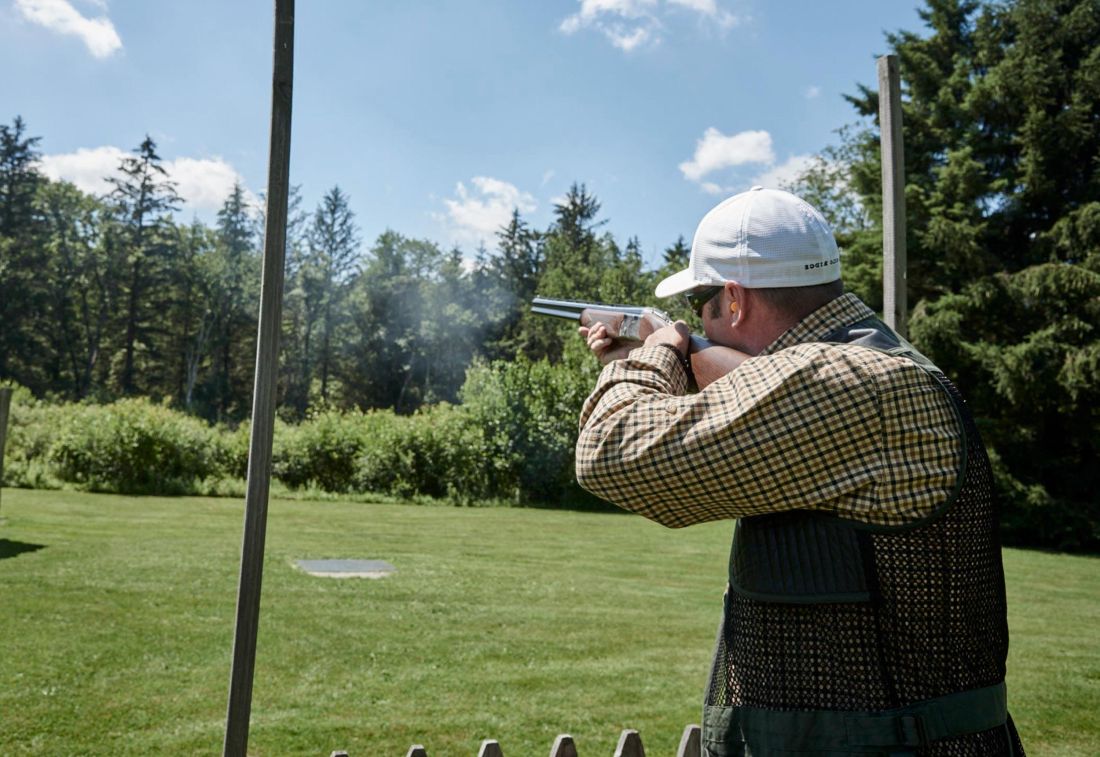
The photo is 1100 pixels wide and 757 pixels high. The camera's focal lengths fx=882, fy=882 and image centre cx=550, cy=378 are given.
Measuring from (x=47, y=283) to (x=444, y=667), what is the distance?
57055 mm

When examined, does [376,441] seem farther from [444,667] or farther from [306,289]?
[306,289]

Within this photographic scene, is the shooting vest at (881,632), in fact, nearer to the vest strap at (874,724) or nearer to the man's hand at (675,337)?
the vest strap at (874,724)

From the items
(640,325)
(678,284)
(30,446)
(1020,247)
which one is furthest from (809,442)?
(30,446)

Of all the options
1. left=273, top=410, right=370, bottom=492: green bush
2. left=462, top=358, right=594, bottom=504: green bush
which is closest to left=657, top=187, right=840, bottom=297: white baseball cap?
left=462, top=358, right=594, bottom=504: green bush

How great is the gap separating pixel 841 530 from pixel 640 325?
91cm

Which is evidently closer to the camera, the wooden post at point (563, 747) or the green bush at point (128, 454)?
the wooden post at point (563, 747)

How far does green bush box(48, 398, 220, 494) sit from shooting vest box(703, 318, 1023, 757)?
23.8 metres

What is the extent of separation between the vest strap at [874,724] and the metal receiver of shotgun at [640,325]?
719 mm

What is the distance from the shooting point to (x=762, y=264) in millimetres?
1868

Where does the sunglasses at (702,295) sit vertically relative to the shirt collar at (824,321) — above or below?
above

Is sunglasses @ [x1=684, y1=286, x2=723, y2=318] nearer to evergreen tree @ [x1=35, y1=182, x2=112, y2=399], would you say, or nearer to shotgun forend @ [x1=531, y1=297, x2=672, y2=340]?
shotgun forend @ [x1=531, y1=297, x2=672, y2=340]

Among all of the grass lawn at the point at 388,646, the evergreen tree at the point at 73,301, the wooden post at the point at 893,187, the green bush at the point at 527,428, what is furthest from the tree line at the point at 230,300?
the wooden post at the point at 893,187

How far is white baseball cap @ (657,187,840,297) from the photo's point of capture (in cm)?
186

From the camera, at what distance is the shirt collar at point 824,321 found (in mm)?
1832
